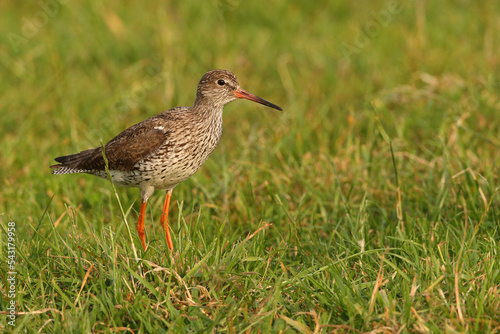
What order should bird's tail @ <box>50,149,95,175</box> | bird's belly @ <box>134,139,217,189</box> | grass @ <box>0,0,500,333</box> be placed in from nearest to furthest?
1. grass @ <box>0,0,500,333</box>
2. bird's belly @ <box>134,139,217,189</box>
3. bird's tail @ <box>50,149,95,175</box>

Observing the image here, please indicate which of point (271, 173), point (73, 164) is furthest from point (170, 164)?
point (271, 173)

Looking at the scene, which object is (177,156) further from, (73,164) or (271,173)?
(271,173)

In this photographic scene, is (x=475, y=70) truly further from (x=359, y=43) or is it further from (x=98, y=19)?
(x=98, y=19)

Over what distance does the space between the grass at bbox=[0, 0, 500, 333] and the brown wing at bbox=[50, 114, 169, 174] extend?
371mm

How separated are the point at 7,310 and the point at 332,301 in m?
2.04

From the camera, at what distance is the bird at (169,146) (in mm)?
5000

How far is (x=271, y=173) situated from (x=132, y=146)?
1564 mm

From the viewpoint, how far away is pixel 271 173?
20.1 feet

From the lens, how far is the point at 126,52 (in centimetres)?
983

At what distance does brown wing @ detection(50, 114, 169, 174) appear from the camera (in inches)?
199

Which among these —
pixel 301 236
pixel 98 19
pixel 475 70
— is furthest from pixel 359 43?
pixel 301 236

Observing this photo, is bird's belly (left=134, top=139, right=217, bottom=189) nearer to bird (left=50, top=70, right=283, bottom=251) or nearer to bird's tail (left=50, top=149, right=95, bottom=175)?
bird (left=50, top=70, right=283, bottom=251)

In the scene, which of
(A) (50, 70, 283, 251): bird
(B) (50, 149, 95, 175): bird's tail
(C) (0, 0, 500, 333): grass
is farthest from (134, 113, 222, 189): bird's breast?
(B) (50, 149, 95, 175): bird's tail

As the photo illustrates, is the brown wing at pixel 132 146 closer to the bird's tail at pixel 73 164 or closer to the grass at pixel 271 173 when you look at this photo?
the bird's tail at pixel 73 164
